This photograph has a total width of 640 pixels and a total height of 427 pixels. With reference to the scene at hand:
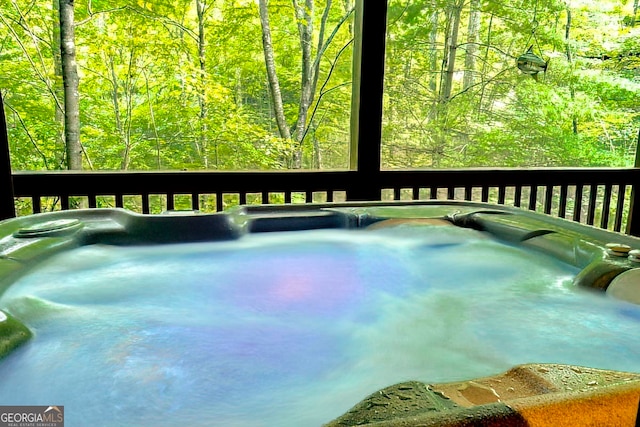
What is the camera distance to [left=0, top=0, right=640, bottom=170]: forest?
241 inches

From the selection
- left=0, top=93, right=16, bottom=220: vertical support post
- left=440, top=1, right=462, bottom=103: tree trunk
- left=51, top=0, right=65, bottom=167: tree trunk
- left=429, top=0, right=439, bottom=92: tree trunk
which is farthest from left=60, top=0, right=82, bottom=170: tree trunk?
left=440, top=1, right=462, bottom=103: tree trunk

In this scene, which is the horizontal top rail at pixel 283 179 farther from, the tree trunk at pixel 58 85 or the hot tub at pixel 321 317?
the tree trunk at pixel 58 85

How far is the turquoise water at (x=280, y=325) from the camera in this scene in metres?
0.98

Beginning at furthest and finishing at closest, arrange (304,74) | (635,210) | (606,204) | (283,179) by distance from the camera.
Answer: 1. (304,74)
2. (635,210)
3. (606,204)
4. (283,179)

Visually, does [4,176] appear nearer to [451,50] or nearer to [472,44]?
[451,50]

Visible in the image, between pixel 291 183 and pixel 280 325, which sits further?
pixel 291 183

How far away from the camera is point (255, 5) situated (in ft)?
21.9

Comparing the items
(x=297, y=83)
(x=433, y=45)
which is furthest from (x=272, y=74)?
(x=433, y=45)

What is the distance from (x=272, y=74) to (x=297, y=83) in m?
0.51

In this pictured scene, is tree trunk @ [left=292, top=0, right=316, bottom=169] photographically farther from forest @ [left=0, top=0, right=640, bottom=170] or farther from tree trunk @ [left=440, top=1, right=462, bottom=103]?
tree trunk @ [left=440, top=1, right=462, bottom=103]

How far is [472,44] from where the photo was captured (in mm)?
7488

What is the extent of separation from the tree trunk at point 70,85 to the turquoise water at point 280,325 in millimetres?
4687

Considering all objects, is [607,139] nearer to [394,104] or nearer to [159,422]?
[394,104]

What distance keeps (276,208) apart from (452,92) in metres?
6.19
